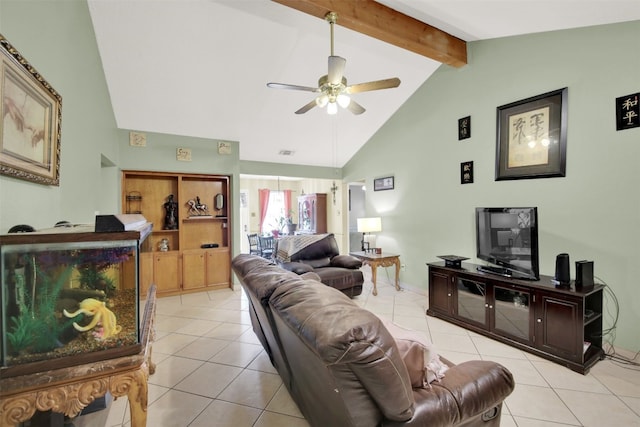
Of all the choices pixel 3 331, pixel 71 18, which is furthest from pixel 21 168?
pixel 71 18

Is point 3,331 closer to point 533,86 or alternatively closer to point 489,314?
point 489,314

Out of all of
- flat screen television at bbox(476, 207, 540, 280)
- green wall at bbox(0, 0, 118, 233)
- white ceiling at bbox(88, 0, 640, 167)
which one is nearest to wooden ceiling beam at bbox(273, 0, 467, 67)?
white ceiling at bbox(88, 0, 640, 167)

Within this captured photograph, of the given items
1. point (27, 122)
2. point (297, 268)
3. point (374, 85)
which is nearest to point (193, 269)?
point (297, 268)

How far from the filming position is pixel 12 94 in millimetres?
1344

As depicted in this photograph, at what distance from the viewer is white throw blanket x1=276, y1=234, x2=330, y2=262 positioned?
4.38 m

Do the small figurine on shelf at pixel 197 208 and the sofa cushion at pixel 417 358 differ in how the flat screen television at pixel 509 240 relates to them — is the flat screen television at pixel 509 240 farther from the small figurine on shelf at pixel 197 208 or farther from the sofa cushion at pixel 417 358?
the small figurine on shelf at pixel 197 208

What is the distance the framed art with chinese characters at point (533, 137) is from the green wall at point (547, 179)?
0.08 m

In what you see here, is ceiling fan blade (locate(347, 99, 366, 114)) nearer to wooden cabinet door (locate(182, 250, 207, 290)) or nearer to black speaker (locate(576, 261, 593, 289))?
black speaker (locate(576, 261, 593, 289))

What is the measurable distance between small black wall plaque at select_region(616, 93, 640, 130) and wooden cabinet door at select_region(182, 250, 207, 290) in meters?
5.42

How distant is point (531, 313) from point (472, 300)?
594 mm

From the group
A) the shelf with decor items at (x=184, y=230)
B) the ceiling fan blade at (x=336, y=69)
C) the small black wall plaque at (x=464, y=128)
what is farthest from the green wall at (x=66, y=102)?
the small black wall plaque at (x=464, y=128)

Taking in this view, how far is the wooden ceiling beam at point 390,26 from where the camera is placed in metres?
2.63

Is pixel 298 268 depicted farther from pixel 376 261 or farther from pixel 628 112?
pixel 628 112

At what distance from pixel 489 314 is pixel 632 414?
46.2 inches
